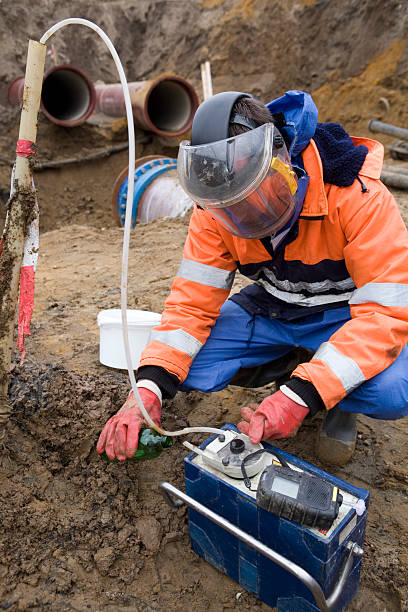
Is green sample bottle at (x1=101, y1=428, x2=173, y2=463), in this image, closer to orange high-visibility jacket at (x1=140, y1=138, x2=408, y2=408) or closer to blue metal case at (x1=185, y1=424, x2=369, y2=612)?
blue metal case at (x1=185, y1=424, x2=369, y2=612)

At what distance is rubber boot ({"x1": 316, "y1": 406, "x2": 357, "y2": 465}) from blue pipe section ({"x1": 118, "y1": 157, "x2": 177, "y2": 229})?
4.11m

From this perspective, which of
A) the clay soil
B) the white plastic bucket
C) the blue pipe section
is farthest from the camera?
the blue pipe section

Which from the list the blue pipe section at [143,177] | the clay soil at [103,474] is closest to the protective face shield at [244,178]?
the clay soil at [103,474]

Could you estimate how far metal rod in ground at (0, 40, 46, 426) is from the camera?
69.2 inches

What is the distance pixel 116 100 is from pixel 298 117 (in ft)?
22.1

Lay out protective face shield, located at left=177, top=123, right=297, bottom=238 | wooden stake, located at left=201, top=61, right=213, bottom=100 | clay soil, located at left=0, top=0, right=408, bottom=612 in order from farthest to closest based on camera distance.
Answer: wooden stake, located at left=201, top=61, right=213, bottom=100, clay soil, located at left=0, top=0, right=408, bottom=612, protective face shield, located at left=177, top=123, right=297, bottom=238

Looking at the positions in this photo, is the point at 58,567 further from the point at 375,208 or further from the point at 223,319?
the point at 375,208

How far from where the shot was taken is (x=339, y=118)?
26.7 feet

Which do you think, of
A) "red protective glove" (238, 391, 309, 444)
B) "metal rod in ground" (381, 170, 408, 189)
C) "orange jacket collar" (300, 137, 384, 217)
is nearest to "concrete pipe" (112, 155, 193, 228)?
"metal rod in ground" (381, 170, 408, 189)

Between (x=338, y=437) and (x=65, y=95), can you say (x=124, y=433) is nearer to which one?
(x=338, y=437)

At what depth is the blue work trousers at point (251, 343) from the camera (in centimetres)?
213

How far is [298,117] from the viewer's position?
1.75m

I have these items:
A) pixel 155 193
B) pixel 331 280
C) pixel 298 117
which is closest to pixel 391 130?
pixel 155 193

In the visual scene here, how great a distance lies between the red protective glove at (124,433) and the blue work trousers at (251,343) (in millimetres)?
360
